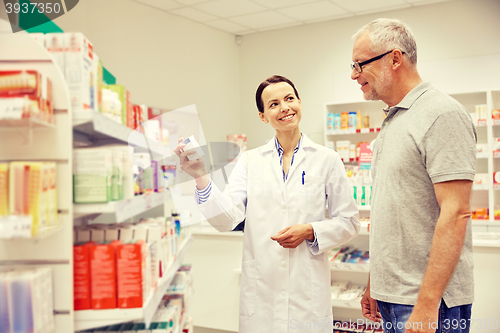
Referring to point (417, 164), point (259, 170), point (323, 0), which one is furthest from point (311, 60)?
point (417, 164)

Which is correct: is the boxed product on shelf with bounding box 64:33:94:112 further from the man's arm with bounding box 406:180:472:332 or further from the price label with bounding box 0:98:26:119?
the man's arm with bounding box 406:180:472:332

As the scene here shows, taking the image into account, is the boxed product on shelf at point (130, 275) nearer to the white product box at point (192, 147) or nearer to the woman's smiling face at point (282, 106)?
the white product box at point (192, 147)

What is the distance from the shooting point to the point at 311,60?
6.71 m

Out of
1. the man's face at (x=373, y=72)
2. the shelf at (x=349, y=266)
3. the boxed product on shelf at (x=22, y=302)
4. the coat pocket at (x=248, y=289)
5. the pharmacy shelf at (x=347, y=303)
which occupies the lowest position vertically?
the pharmacy shelf at (x=347, y=303)

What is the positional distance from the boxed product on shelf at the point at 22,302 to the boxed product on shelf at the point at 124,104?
2.54ft

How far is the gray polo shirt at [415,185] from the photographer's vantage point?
4.41ft

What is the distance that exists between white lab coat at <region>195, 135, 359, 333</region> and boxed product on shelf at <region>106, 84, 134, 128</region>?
52 cm

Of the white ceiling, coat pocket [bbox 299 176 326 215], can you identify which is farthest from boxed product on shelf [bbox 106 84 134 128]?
the white ceiling

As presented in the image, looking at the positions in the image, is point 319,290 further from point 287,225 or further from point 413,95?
point 413,95

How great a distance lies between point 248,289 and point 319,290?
14.2 inches

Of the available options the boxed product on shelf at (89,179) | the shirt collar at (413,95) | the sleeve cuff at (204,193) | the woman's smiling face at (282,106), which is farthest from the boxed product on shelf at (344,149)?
the boxed product on shelf at (89,179)

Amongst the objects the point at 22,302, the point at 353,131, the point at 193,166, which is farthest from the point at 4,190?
the point at 353,131

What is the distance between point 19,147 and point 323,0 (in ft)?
16.9

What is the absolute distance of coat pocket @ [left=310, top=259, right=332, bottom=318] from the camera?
2016mm
